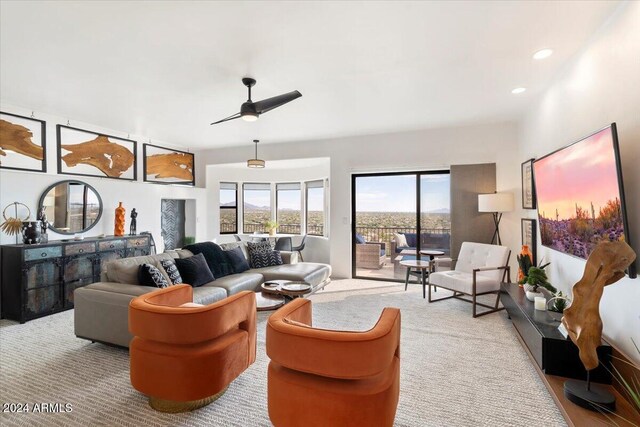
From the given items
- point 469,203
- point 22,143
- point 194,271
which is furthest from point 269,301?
point 22,143

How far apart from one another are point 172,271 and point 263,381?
1.86m

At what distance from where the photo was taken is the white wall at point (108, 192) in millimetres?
4137

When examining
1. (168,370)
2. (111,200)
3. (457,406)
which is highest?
(111,200)

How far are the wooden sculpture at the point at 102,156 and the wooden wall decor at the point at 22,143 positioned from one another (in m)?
0.32

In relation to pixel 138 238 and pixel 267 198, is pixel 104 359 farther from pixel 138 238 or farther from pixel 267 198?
pixel 267 198

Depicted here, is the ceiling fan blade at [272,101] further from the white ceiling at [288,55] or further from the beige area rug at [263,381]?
the beige area rug at [263,381]

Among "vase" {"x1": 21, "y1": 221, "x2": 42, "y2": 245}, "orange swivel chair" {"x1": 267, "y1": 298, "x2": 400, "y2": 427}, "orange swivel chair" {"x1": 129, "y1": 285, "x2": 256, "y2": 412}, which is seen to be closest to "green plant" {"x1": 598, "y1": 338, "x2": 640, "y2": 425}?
"orange swivel chair" {"x1": 267, "y1": 298, "x2": 400, "y2": 427}

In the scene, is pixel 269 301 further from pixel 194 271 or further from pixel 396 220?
pixel 396 220

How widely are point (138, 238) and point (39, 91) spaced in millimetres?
2458

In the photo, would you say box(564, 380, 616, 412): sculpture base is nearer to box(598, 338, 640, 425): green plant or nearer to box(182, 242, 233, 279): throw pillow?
box(598, 338, 640, 425): green plant

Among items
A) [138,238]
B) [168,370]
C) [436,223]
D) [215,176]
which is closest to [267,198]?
[215,176]

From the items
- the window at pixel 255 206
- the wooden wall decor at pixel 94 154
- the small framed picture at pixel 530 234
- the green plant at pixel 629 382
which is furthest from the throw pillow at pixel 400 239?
the wooden wall decor at pixel 94 154

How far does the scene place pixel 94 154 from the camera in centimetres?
518

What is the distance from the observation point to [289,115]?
468 cm
